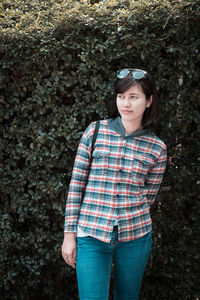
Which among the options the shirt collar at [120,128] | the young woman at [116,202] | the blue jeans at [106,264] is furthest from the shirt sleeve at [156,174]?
the blue jeans at [106,264]

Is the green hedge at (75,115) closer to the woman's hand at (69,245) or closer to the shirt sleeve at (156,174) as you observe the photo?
the shirt sleeve at (156,174)

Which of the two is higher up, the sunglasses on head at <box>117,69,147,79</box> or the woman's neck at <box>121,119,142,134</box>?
the sunglasses on head at <box>117,69,147,79</box>

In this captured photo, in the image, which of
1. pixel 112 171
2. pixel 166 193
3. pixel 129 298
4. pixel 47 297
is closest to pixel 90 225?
pixel 112 171

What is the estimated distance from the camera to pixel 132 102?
7.16 ft

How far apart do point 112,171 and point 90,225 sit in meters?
0.36

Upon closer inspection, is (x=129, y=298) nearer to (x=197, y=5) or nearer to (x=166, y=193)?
(x=166, y=193)

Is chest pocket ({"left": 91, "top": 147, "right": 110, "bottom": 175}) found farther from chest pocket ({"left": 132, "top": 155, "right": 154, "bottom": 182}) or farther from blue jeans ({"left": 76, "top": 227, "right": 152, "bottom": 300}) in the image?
blue jeans ({"left": 76, "top": 227, "right": 152, "bottom": 300})

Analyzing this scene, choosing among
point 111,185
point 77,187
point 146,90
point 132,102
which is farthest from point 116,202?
point 146,90

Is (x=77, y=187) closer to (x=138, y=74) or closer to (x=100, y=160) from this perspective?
(x=100, y=160)

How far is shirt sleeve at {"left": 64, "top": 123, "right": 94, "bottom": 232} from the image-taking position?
2.18m

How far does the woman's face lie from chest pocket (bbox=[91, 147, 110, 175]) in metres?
0.26

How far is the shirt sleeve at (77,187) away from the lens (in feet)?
7.14

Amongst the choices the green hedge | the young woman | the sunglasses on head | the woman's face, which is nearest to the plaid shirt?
the young woman

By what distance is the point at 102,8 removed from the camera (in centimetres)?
280
